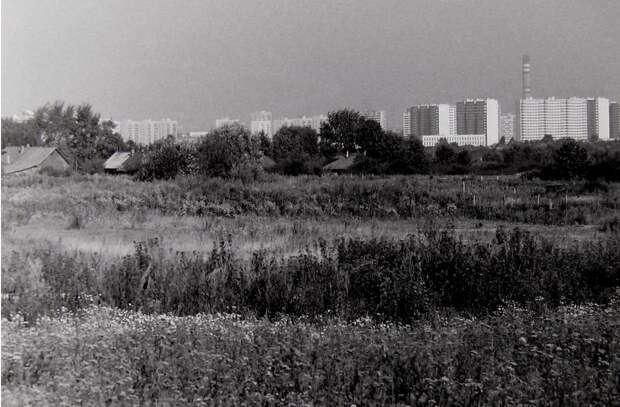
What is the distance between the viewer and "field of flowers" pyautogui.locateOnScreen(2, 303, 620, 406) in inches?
185

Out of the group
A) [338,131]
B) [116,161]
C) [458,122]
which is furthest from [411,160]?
[458,122]

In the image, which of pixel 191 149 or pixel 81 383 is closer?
pixel 81 383

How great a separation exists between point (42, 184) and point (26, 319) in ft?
35.7

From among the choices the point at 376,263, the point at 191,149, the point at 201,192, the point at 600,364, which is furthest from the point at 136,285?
the point at 191,149

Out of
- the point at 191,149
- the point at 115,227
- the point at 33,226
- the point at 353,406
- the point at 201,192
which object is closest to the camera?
the point at 353,406

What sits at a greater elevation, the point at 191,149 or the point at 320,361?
the point at 191,149

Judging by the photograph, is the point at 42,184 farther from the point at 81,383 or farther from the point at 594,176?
the point at 594,176

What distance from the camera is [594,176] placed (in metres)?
38.1

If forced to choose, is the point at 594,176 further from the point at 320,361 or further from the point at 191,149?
the point at 320,361

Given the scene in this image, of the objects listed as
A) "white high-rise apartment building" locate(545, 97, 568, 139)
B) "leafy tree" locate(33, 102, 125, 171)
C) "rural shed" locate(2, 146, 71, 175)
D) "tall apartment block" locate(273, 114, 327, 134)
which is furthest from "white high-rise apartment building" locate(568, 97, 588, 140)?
"rural shed" locate(2, 146, 71, 175)

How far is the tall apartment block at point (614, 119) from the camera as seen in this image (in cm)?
10250

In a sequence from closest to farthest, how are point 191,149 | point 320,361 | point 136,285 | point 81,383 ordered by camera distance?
1. point 81,383
2. point 320,361
3. point 136,285
4. point 191,149

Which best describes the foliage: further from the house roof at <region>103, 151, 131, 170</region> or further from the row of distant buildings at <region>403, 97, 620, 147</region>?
the row of distant buildings at <region>403, 97, 620, 147</region>

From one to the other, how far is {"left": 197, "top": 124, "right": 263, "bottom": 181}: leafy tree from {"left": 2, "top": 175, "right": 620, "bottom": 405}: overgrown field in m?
16.7
